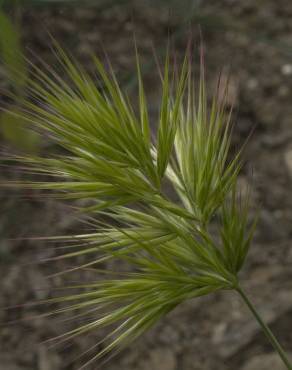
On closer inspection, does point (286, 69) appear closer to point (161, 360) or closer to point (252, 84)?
point (252, 84)

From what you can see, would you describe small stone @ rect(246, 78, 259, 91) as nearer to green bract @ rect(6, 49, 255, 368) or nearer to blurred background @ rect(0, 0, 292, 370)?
blurred background @ rect(0, 0, 292, 370)

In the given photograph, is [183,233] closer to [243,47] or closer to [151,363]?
[151,363]

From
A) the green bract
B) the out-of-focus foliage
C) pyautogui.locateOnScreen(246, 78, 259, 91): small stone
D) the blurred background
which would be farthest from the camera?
pyautogui.locateOnScreen(246, 78, 259, 91): small stone

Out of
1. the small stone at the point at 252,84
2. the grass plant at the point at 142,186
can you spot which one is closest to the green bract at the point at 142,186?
the grass plant at the point at 142,186

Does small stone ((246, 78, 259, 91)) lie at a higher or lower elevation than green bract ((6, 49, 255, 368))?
lower

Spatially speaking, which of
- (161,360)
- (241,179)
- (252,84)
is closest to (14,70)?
(161,360)

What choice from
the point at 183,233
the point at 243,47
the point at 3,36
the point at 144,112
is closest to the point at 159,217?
the point at 183,233

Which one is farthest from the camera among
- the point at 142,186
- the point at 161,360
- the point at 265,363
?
the point at 161,360

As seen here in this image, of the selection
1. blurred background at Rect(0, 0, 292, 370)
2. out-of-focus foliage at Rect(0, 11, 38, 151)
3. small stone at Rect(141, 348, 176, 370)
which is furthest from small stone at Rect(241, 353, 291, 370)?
out-of-focus foliage at Rect(0, 11, 38, 151)
